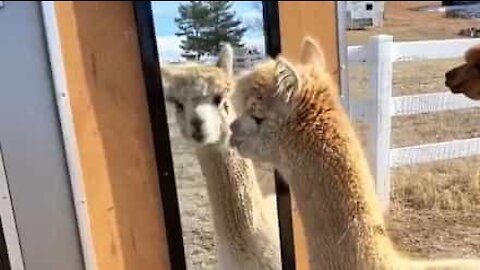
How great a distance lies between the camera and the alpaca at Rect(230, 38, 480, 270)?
1.04 metres

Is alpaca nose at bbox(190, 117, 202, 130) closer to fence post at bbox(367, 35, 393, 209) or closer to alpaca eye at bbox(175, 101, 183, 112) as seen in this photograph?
alpaca eye at bbox(175, 101, 183, 112)

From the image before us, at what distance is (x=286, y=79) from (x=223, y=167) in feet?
1.16

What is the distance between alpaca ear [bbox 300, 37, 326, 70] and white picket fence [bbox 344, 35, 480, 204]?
10 centimetres

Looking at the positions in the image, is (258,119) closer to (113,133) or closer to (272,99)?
(272,99)

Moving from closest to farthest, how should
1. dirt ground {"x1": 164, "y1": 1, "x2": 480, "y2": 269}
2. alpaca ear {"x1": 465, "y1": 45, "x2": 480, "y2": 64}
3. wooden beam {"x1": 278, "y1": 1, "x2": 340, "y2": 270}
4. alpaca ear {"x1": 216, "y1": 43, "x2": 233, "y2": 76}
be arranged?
1. wooden beam {"x1": 278, "y1": 1, "x2": 340, "y2": 270}
2. alpaca ear {"x1": 216, "y1": 43, "x2": 233, "y2": 76}
3. dirt ground {"x1": 164, "y1": 1, "x2": 480, "y2": 269}
4. alpaca ear {"x1": 465, "y1": 45, "x2": 480, "y2": 64}

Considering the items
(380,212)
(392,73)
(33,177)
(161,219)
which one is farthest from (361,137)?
(33,177)

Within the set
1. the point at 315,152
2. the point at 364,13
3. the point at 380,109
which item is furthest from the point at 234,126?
the point at 380,109

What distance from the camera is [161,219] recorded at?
1.21 metres

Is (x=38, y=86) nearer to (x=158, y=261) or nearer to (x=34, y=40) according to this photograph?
(x=34, y=40)

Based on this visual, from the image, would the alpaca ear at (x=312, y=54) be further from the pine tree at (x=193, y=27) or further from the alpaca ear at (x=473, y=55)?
the alpaca ear at (x=473, y=55)

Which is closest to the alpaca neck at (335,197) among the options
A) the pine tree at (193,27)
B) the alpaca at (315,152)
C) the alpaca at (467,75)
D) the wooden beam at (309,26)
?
the alpaca at (315,152)

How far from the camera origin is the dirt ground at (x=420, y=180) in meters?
1.21

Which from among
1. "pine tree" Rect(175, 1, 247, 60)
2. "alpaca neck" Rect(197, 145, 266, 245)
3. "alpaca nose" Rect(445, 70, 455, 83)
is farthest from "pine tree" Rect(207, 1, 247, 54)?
"alpaca nose" Rect(445, 70, 455, 83)

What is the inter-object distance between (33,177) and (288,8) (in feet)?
2.33
